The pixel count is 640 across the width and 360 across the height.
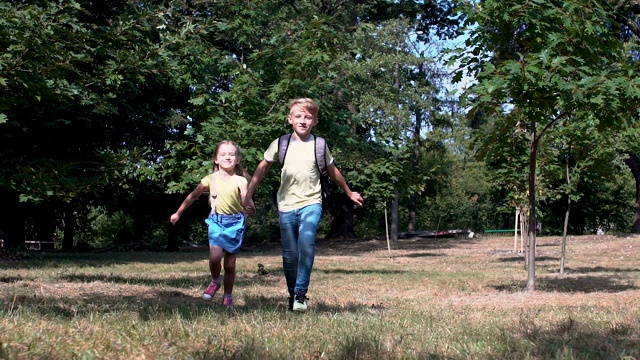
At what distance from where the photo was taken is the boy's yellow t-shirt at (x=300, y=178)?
6547 millimetres

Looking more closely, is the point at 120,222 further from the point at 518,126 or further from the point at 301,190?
the point at 301,190

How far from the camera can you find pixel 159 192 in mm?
27719

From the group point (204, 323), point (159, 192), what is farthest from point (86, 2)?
point (204, 323)

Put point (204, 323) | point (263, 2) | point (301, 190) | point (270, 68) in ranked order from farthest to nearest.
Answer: point (263, 2)
point (270, 68)
point (301, 190)
point (204, 323)

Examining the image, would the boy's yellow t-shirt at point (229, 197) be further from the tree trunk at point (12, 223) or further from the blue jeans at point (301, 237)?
the tree trunk at point (12, 223)

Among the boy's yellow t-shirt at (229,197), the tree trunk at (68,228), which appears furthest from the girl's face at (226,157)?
the tree trunk at (68,228)

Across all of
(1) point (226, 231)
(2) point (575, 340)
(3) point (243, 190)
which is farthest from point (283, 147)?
(2) point (575, 340)

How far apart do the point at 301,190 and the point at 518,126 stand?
653cm

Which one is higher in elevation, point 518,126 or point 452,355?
point 518,126

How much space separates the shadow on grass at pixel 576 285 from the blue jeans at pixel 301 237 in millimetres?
5812

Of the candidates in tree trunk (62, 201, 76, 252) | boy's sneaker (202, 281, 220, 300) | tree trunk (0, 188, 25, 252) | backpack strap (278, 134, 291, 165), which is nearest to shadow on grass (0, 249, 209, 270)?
tree trunk (0, 188, 25, 252)

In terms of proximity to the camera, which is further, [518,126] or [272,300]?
[518,126]

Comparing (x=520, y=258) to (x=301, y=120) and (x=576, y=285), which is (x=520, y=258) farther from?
(x=301, y=120)

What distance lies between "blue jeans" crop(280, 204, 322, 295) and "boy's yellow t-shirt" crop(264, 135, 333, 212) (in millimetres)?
66
